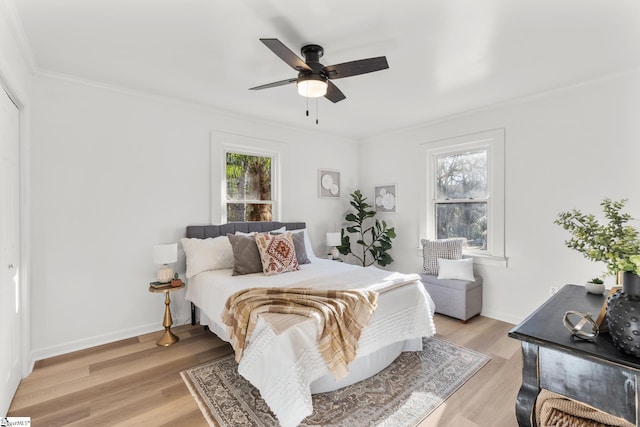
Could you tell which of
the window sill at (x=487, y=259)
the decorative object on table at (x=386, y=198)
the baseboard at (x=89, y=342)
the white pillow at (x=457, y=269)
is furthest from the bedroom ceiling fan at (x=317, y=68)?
the baseboard at (x=89, y=342)

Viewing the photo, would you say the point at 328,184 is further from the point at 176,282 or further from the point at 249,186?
the point at 176,282

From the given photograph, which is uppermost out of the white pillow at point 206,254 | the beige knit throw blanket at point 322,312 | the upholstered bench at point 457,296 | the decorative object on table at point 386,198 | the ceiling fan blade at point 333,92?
the ceiling fan blade at point 333,92

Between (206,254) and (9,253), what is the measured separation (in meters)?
1.46

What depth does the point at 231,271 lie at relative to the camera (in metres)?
3.19

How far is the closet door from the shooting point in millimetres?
1904

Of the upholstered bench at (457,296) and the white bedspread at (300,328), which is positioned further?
the upholstered bench at (457,296)

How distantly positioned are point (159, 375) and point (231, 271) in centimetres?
108

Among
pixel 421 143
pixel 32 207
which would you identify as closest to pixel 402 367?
pixel 421 143

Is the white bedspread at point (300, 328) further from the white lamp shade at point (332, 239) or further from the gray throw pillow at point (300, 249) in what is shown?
the white lamp shade at point (332, 239)

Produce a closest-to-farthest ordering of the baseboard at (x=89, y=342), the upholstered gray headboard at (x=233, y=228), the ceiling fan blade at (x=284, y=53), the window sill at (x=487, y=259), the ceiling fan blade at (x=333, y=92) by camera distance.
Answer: the ceiling fan blade at (x=284, y=53) → the ceiling fan blade at (x=333, y=92) → the baseboard at (x=89, y=342) → the upholstered gray headboard at (x=233, y=228) → the window sill at (x=487, y=259)

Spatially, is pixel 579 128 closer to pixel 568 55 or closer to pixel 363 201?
pixel 568 55

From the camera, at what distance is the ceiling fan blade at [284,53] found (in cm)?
172

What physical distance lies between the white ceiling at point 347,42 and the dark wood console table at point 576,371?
6.04ft

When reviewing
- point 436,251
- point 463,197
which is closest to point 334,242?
point 436,251
